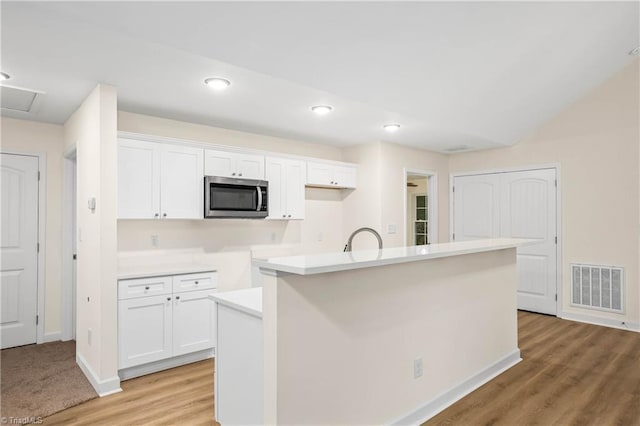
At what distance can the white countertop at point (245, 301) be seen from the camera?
1.97 metres

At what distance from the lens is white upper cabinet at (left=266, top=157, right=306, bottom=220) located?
4.40 meters

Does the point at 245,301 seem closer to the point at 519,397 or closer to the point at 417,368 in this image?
the point at 417,368

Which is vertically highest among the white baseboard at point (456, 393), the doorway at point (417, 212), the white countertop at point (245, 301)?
the doorway at point (417, 212)

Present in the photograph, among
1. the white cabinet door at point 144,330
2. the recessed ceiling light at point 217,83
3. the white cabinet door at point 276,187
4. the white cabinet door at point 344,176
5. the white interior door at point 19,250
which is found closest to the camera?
the recessed ceiling light at point 217,83

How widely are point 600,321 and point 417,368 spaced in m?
3.62

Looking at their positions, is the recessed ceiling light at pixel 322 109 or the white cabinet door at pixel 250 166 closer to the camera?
the recessed ceiling light at pixel 322 109

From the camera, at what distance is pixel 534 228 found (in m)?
5.32

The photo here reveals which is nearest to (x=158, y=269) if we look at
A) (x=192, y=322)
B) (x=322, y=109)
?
(x=192, y=322)

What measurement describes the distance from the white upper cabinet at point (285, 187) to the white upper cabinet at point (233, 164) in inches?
5.8

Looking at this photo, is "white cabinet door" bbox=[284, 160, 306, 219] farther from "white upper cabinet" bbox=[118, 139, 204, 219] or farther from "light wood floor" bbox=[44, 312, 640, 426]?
"light wood floor" bbox=[44, 312, 640, 426]

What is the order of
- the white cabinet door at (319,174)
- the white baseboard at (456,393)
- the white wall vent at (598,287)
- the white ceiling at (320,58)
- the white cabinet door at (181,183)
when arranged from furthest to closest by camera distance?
1. the white cabinet door at (319,174)
2. the white wall vent at (598,287)
3. the white cabinet door at (181,183)
4. the white baseboard at (456,393)
5. the white ceiling at (320,58)

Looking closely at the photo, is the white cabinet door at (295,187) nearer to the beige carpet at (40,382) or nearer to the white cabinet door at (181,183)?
the white cabinet door at (181,183)

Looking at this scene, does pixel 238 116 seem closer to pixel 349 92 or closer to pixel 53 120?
pixel 349 92

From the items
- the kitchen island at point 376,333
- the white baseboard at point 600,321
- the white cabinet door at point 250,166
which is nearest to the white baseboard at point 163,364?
the kitchen island at point 376,333
